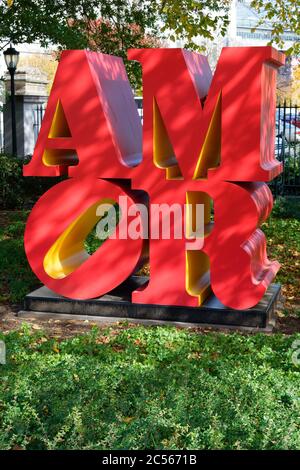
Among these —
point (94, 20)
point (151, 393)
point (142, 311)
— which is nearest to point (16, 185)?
point (94, 20)

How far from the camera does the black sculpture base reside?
7.10 meters

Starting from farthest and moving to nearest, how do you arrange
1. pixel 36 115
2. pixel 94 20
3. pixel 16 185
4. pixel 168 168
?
pixel 36 115 → pixel 94 20 → pixel 16 185 → pixel 168 168

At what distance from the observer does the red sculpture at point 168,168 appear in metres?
6.91

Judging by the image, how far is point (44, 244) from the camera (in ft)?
24.7

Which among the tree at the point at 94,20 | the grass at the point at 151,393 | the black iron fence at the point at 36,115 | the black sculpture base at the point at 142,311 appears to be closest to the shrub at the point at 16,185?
the tree at the point at 94,20

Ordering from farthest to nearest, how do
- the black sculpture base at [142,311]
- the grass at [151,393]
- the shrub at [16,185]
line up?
the shrub at [16,185], the black sculpture base at [142,311], the grass at [151,393]

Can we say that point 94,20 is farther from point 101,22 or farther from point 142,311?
point 142,311

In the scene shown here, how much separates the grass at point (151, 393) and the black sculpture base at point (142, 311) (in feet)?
1.40

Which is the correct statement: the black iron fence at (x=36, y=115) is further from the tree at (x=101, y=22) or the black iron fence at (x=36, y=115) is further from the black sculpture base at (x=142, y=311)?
the black sculpture base at (x=142, y=311)

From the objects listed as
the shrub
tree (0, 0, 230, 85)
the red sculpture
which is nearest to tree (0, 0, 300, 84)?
tree (0, 0, 230, 85)

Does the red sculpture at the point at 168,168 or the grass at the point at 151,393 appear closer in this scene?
the grass at the point at 151,393

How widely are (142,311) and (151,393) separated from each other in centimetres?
226

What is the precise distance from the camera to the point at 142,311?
7336 mm

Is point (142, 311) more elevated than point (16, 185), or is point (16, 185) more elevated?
point (16, 185)
